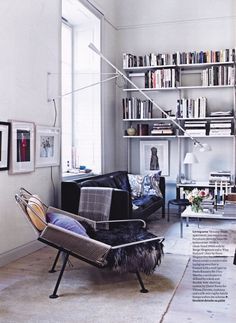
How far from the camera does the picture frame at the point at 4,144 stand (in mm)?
4082

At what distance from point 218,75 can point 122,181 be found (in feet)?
7.45

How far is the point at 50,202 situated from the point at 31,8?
2.22 meters

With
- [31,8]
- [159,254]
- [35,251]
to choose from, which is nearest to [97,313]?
[159,254]

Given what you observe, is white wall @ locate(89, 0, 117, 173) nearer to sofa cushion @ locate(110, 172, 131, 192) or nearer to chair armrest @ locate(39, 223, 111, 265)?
sofa cushion @ locate(110, 172, 131, 192)

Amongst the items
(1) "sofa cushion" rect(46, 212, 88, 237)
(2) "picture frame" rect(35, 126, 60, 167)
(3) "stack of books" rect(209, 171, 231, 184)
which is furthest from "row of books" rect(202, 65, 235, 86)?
(1) "sofa cushion" rect(46, 212, 88, 237)

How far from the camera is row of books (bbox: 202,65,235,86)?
657cm

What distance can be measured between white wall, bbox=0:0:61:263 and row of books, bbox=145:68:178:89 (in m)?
2.09

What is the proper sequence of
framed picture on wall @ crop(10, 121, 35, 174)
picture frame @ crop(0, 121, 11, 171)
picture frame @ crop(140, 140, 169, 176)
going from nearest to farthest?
picture frame @ crop(0, 121, 11, 171) → framed picture on wall @ crop(10, 121, 35, 174) → picture frame @ crop(140, 140, 169, 176)

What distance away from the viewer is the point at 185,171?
23.1ft

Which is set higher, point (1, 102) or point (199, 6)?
point (199, 6)

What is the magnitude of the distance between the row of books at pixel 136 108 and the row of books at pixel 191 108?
0.47m

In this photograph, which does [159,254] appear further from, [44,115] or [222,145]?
[222,145]

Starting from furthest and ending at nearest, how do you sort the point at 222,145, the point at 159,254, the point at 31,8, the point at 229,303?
the point at 222,145 < the point at 31,8 < the point at 159,254 < the point at 229,303

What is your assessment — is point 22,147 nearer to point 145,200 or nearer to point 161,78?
point 145,200
